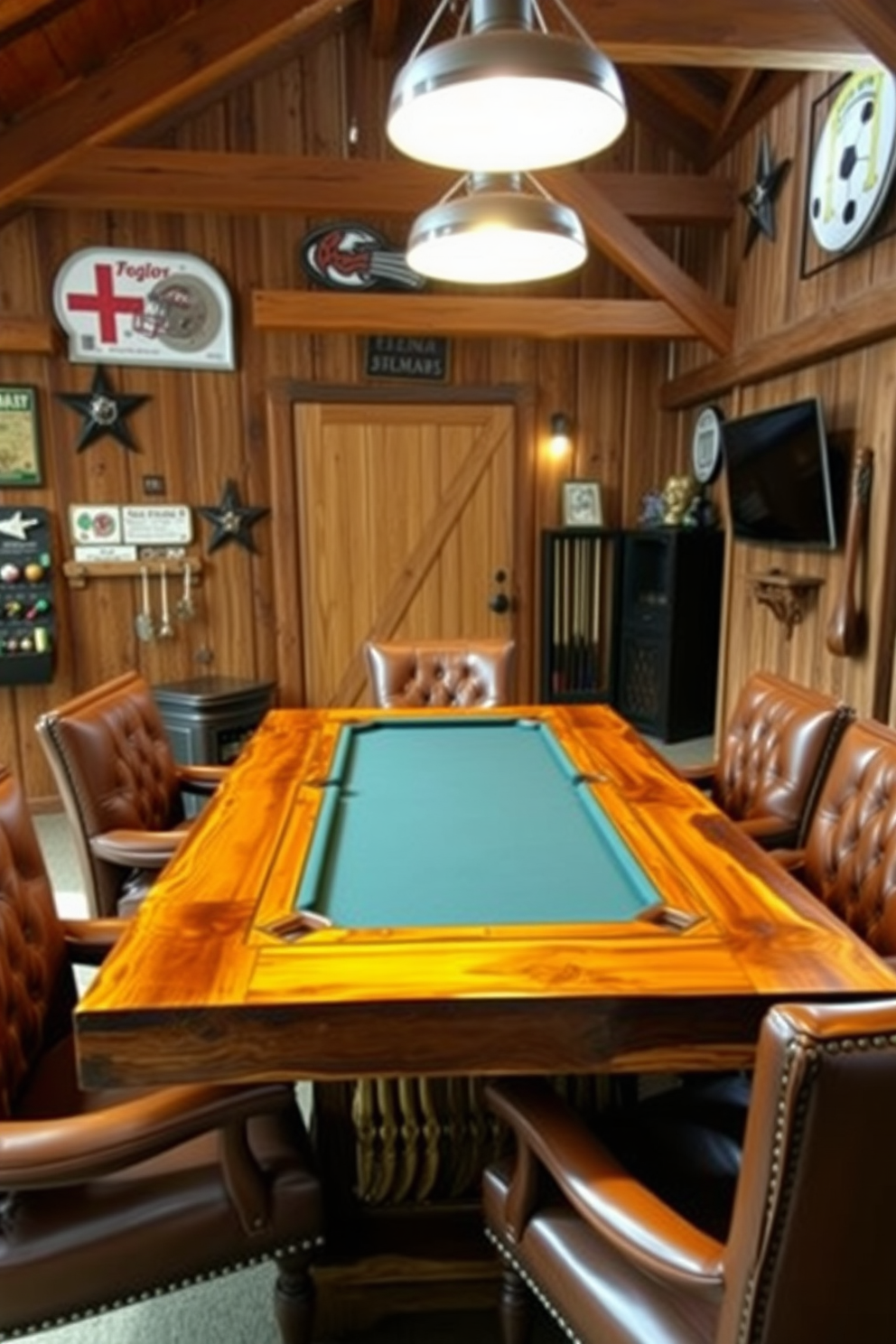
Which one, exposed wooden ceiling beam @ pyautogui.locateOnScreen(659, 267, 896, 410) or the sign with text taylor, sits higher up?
the sign with text taylor

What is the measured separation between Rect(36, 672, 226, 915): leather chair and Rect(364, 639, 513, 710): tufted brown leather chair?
0.92m

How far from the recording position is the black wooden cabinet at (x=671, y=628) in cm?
473

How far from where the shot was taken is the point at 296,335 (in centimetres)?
453

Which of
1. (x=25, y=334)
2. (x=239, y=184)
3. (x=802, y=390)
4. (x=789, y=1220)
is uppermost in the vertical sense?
(x=239, y=184)

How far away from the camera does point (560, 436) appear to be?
16.1 ft

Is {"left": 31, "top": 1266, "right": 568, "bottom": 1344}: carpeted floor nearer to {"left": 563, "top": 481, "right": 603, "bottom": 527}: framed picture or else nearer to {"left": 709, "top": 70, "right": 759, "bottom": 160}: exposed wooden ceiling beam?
{"left": 563, "top": 481, "right": 603, "bottom": 527}: framed picture

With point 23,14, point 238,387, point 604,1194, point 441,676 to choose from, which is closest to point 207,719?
point 441,676

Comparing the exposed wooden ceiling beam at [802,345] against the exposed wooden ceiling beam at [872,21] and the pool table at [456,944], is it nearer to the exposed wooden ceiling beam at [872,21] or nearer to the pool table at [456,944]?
the exposed wooden ceiling beam at [872,21]

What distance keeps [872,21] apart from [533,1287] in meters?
3.15

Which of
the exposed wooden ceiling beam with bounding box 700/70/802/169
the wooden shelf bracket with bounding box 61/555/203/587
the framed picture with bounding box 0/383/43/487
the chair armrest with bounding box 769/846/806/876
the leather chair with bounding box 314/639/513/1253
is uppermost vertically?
the exposed wooden ceiling beam with bounding box 700/70/802/169

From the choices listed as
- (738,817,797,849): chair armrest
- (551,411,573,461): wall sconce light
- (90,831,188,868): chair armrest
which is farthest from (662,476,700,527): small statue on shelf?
(90,831,188,868): chair armrest

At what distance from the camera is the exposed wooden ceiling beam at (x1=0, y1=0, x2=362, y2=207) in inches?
125

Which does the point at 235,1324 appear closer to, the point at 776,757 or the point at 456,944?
the point at 456,944

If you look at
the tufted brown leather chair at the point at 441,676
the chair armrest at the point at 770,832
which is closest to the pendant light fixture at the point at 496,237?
the tufted brown leather chair at the point at 441,676
